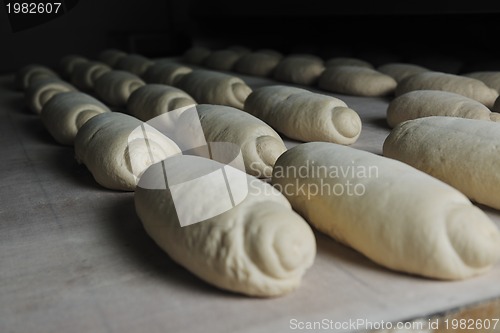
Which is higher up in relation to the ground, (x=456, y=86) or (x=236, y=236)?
(x=236, y=236)

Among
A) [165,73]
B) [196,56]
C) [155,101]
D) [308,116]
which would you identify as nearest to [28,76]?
[165,73]

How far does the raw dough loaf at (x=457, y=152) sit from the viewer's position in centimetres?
154

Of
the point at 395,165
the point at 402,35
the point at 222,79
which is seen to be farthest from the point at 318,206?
the point at 402,35

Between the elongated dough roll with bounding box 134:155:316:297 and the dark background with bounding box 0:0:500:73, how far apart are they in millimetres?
2239

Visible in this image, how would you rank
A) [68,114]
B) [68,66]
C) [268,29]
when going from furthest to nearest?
[268,29] < [68,66] < [68,114]

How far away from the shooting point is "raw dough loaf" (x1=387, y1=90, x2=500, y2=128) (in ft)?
7.07

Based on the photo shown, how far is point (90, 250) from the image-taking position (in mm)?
1417

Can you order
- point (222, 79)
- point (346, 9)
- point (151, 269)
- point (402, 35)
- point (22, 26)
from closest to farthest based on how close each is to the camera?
point (151, 269)
point (222, 79)
point (346, 9)
point (402, 35)
point (22, 26)

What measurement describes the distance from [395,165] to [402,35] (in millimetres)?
2967

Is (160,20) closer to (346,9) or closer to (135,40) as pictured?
(135,40)

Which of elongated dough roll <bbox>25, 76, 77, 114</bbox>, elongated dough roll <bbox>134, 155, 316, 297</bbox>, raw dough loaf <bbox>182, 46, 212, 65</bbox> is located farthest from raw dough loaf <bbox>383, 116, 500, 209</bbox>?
raw dough loaf <bbox>182, 46, 212, 65</bbox>

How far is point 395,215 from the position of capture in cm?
123

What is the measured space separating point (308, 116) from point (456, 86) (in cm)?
92

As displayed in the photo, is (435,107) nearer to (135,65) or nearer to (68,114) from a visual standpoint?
(68,114)
